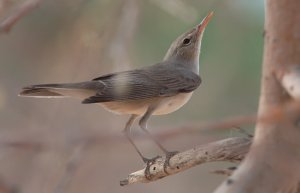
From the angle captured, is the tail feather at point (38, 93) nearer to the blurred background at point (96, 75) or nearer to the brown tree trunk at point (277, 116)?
the blurred background at point (96, 75)

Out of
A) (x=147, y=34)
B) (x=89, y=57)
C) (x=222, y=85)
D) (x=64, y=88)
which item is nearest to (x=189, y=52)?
(x=222, y=85)

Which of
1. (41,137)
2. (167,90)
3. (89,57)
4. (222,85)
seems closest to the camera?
(41,137)

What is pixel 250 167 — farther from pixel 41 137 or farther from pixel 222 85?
pixel 222 85

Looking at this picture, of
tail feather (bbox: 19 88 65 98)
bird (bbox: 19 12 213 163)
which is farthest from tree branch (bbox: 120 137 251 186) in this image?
tail feather (bbox: 19 88 65 98)

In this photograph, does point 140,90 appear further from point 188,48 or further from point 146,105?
A: point 188,48

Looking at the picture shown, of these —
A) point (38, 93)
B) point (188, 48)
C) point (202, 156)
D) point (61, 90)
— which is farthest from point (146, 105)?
point (202, 156)

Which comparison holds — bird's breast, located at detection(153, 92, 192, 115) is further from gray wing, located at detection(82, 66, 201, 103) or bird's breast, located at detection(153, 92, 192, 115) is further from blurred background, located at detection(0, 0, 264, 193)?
blurred background, located at detection(0, 0, 264, 193)
